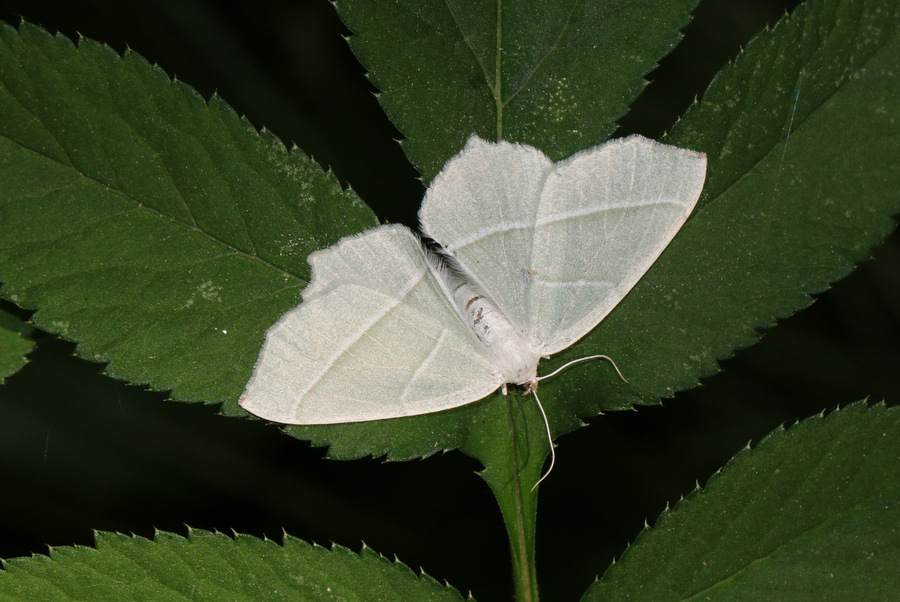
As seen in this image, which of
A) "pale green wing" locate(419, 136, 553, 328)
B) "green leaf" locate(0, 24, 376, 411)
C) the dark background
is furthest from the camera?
the dark background

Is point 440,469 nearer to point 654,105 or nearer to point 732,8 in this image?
point 654,105

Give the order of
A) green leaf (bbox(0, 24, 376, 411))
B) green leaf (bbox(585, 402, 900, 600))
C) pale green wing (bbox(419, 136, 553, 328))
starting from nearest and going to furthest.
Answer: green leaf (bbox(585, 402, 900, 600)), green leaf (bbox(0, 24, 376, 411)), pale green wing (bbox(419, 136, 553, 328))

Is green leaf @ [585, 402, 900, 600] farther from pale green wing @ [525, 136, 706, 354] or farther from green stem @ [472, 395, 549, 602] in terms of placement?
pale green wing @ [525, 136, 706, 354]

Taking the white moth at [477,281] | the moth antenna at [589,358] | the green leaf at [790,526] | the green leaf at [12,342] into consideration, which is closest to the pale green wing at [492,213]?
the white moth at [477,281]

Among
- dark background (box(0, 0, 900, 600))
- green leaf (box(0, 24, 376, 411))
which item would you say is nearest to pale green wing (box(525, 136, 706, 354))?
green leaf (box(0, 24, 376, 411))

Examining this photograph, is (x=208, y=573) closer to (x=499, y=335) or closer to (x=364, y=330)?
(x=364, y=330)

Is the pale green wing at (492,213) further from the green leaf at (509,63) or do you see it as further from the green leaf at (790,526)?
the green leaf at (790,526)

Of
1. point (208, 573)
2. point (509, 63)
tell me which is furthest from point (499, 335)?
point (208, 573)
